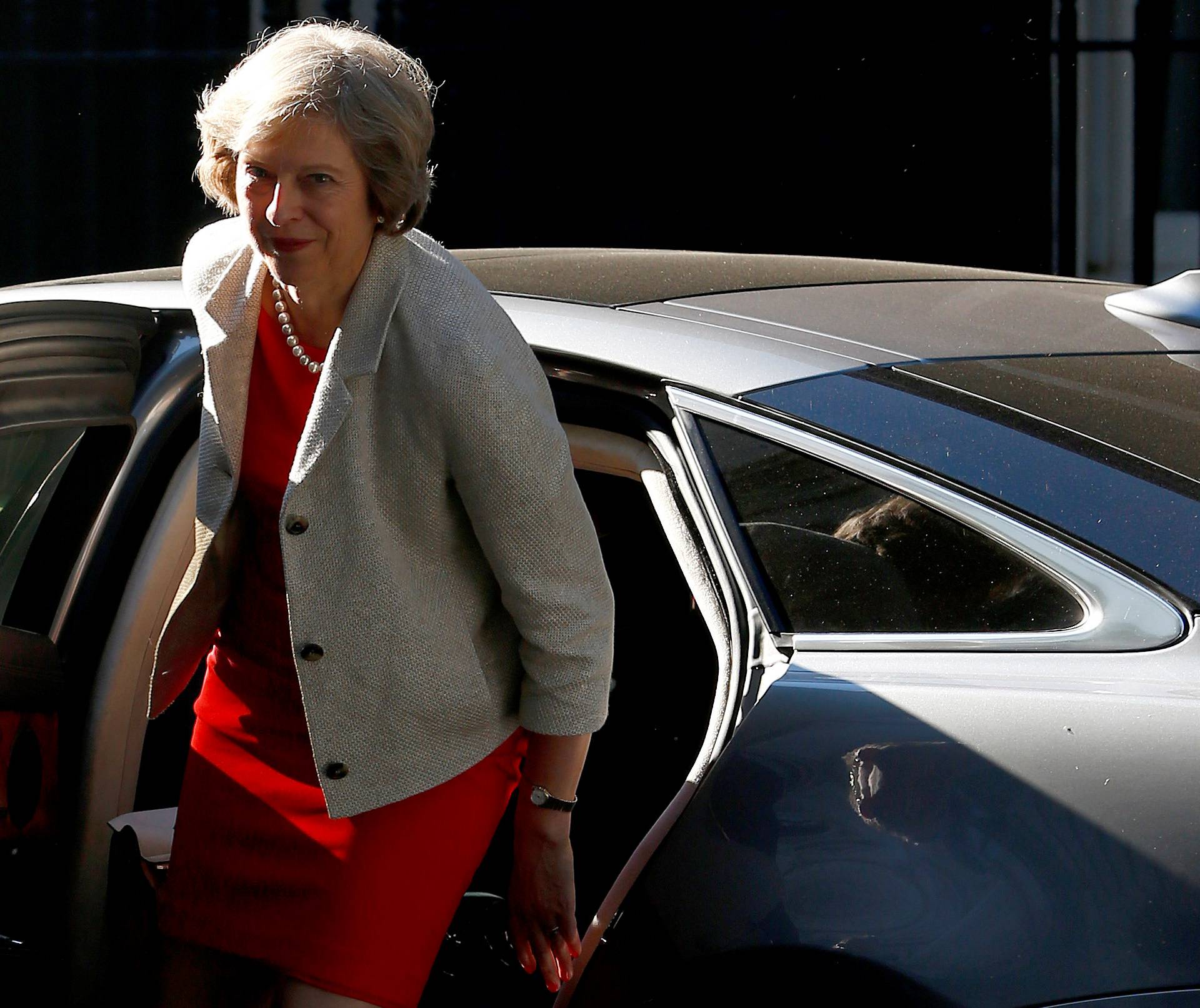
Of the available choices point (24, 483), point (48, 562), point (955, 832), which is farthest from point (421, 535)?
point (24, 483)

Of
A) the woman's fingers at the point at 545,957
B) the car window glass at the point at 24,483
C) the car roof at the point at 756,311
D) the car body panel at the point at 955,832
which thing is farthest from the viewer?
the car window glass at the point at 24,483

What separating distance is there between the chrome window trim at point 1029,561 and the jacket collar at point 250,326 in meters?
0.43

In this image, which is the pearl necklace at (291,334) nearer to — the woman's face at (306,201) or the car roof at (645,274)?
the woman's face at (306,201)

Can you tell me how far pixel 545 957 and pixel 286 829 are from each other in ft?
1.03

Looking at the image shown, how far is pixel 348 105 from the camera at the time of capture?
5.08 ft

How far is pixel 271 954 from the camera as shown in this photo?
168 cm

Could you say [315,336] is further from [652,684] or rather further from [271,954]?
[652,684]

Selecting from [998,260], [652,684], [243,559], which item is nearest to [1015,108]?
[998,260]

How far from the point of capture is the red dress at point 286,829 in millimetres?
1655

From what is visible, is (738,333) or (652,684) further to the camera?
(652,684)

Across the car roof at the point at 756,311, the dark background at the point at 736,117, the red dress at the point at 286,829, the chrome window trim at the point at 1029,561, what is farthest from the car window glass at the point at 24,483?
the dark background at the point at 736,117

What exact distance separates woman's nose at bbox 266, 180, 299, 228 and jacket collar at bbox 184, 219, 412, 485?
0.07m

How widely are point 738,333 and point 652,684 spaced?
3.19 ft

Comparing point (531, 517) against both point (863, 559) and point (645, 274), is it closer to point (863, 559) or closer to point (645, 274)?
point (863, 559)
